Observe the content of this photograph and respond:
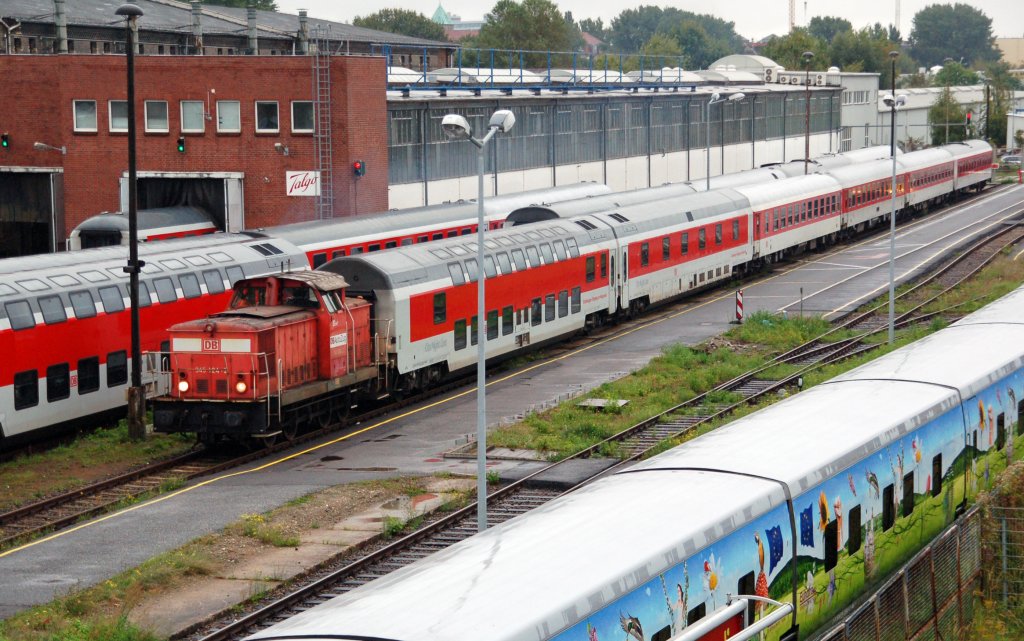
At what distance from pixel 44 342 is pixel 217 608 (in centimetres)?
1224

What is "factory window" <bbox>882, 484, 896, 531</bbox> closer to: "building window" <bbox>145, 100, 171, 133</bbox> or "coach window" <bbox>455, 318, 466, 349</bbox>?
"coach window" <bbox>455, 318, 466, 349</bbox>

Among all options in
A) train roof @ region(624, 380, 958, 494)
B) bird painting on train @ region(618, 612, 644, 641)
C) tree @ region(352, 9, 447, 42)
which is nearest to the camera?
bird painting on train @ region(618, 612, 644, 641)

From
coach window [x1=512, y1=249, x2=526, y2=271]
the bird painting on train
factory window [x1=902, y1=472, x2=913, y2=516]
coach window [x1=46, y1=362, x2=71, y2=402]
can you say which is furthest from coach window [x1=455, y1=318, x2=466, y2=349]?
the bird painting on train

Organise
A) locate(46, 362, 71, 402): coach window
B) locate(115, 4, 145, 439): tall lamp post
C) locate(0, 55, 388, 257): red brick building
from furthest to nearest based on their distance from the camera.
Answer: locate(0, 55, 388, 257): red brick building, locate(115, 4, 145, 439): tall lamp post, locate(46, 362, 71, 402): coach window

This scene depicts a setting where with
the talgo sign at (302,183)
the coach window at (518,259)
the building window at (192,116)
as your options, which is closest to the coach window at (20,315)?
the coach window at (518,259)

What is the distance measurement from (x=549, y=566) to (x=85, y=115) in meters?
49.2

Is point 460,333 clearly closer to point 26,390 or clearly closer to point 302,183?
point 26,390

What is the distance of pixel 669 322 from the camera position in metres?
46.2

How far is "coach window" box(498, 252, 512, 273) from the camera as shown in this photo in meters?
36.8

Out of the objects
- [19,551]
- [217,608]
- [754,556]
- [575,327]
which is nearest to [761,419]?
[754,556]

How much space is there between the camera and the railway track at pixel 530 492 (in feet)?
59.6

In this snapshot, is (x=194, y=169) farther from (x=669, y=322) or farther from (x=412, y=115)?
(x=669, y=322)

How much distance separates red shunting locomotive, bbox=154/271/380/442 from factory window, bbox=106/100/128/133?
28.7 metres

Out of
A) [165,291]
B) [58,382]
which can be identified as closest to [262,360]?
[58,382]
